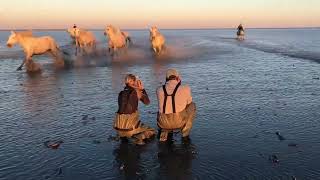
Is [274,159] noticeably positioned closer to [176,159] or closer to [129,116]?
[176,159]

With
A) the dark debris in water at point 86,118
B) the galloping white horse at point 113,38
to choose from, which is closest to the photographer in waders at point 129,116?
the dark debris in water at point 86,118

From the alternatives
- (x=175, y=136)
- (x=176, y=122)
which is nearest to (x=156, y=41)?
(x=175, y=136)

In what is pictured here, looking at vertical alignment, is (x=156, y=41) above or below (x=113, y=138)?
above

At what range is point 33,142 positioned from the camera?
917cm

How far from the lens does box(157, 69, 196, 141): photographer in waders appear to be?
861 cm

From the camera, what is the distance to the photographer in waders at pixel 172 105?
8.61 meters

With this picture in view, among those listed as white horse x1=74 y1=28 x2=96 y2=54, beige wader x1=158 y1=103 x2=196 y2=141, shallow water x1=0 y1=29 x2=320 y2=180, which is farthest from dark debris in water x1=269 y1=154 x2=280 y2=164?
white horse x1=74 y1=28 x2=96 y2=54

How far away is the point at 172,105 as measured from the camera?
8609 mm

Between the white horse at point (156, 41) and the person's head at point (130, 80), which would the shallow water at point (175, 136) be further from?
the white horse at point (156, 41)

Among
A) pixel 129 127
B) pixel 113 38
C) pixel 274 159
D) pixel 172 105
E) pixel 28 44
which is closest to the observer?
pixel 274 159

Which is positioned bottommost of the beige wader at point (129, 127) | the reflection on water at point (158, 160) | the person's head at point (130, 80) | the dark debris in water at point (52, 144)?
the dark debris in water at point (52, 144)

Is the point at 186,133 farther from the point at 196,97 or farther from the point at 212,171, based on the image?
the point at 196,97

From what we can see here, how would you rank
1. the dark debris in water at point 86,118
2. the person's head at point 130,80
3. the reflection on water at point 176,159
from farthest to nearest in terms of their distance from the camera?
the dark debris in water at point 86,118
the person's head at point 130,80
the reflection on water at point 176,159

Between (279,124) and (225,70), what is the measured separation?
37.1 feet
